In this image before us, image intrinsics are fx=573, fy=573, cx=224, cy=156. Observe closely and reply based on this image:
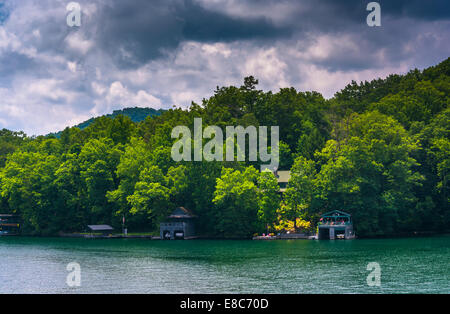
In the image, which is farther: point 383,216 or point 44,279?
point 383,216

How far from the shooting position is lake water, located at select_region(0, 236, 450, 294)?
3403 centimetres

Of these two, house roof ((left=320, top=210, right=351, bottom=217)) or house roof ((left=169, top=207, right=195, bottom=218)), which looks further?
house roof ((left=169, top=207, right=195, bottom=218))

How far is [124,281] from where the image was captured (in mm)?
36531

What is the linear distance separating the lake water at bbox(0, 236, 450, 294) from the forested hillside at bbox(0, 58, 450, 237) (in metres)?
8.49

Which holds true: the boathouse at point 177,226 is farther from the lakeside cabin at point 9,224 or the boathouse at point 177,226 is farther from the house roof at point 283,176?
the lakeside cabin at point 9,224

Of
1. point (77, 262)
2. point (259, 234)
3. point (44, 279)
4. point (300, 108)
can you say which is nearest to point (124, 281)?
point (44, 279)

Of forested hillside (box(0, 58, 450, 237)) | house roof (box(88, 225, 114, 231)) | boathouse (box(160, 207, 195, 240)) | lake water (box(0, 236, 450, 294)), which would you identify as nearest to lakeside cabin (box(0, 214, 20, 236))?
forested hillside (box(0, 58, 450, 237))

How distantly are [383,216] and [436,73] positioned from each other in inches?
1699

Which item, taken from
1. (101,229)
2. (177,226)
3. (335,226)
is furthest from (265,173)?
(101,229)

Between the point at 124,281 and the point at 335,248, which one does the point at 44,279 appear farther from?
the point at 335,248

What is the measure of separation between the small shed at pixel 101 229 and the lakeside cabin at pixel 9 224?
14.0 metres

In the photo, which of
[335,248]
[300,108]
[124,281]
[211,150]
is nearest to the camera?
[124,281]

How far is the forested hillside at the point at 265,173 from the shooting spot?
70.6 meters

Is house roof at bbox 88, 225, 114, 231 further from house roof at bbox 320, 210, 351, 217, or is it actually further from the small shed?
house roof at bbox 320, 210, 351, 217
